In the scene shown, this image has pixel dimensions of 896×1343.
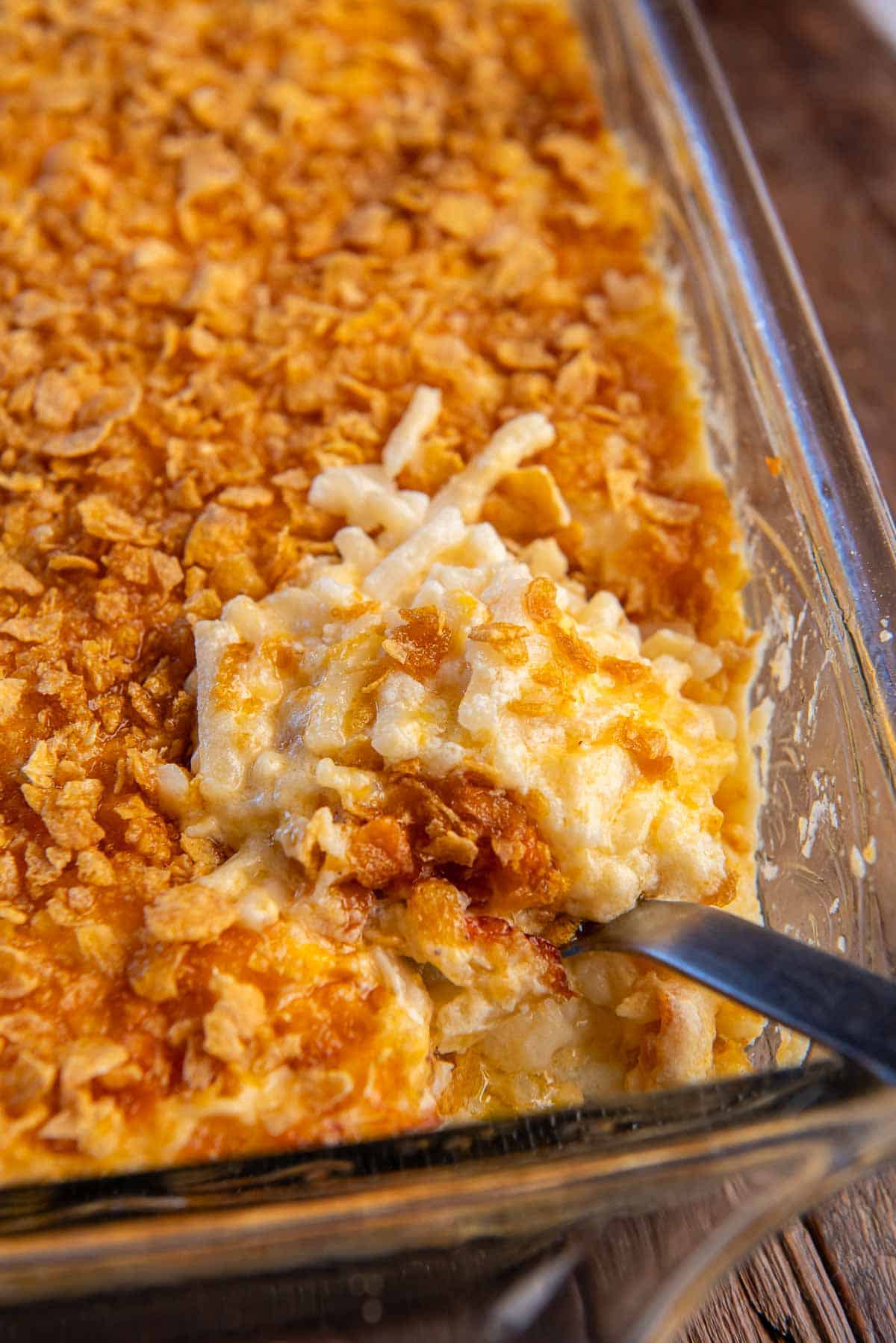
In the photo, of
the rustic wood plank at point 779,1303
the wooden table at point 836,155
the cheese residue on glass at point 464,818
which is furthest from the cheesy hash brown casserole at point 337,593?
the wooden table at point 836,155

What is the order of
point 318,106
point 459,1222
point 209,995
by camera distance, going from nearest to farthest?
point 459,1222 < point 209,995 < point 318,106

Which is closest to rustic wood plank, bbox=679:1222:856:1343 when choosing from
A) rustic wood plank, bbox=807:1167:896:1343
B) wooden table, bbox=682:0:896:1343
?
rustic wood plank, bbox=807:1167:896:1343

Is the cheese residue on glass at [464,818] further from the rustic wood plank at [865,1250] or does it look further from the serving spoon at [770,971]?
the rustic wood plank at [865,1250]

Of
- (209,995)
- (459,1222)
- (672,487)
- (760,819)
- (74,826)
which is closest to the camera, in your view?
(459,1222)

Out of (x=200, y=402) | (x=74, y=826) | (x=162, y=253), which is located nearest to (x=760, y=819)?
(x=74, y=826)

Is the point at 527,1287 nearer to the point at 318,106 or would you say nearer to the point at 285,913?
the point at 285,913

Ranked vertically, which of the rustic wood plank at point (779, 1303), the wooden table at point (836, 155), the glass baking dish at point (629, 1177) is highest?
the wooden table at point (836, 155)

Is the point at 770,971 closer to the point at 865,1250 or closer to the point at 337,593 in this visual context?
the point at 865,1250
